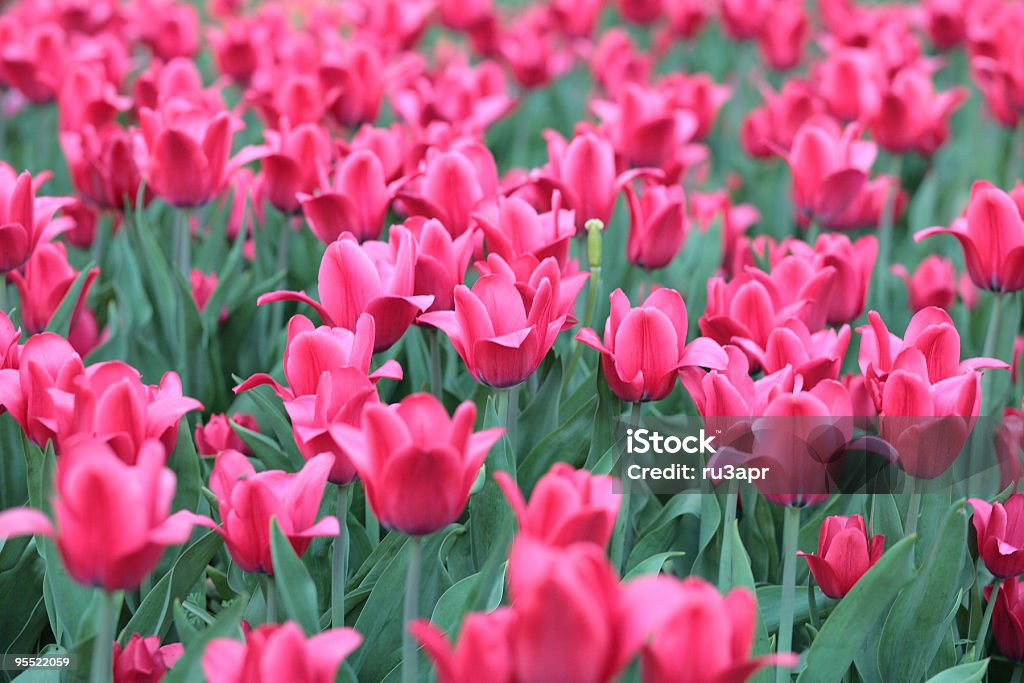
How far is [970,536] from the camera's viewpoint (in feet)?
4.98

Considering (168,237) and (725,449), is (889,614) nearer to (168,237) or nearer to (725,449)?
(725,449)

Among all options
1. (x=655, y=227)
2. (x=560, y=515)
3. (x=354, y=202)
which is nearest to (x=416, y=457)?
(x=560, y=515)

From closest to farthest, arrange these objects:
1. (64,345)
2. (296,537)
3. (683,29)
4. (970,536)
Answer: (296,537)
(64,345)
(970,536)
(683,29)

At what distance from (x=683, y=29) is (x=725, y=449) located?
126 inches

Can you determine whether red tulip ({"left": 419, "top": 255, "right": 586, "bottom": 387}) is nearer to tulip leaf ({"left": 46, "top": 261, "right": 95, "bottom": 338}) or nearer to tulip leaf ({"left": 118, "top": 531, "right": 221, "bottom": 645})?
tulip leaf ({"left": 118, "top": 531, "right": 221, "bottom": 645})

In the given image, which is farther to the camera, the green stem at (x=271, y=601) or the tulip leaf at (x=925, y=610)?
the tulip leaf at (x=925, y=610)

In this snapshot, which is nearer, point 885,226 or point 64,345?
point 64,345

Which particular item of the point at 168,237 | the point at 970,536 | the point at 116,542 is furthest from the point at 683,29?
the point at 116,542

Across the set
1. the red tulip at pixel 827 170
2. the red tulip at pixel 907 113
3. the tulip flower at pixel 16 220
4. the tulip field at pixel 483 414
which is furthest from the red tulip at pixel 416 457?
the red tulip at pixel 907 113

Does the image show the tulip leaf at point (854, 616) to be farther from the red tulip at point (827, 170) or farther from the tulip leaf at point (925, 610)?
the red tulip at point (827, 170)

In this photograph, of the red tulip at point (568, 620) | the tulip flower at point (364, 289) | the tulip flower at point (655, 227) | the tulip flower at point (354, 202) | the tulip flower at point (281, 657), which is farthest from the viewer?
the tulip flower at point (655, 227)

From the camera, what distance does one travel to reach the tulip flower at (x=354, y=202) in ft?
6.13

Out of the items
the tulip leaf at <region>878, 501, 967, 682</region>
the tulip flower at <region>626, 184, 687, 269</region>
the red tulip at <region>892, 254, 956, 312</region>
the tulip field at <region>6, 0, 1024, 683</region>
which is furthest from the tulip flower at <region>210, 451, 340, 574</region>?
the red tulip at <region>892, 254, 956, 312</region>

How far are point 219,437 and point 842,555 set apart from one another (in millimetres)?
943
